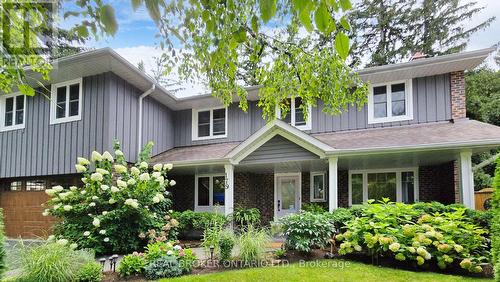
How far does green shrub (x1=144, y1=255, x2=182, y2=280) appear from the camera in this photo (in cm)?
660

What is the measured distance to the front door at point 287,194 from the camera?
1331 cm

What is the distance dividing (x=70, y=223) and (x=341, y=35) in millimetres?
9794

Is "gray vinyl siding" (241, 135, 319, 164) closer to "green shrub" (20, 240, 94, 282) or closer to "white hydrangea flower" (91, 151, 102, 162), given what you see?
"white hydrangea flower" (91, 151, 102, 162)

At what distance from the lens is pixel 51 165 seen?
1236 centimetres

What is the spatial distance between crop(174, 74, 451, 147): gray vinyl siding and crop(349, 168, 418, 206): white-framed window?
64.3 inches

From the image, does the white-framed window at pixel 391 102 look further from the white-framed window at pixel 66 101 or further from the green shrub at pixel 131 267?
the white-framed window at pixel 66 101

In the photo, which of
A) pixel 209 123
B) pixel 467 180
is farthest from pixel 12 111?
pixel 467 180

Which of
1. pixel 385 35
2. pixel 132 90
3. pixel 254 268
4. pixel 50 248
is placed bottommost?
pixel 254 268

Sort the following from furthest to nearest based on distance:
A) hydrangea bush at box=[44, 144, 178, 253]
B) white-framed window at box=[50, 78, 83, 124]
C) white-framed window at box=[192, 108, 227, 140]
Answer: white-framed window at box=[192, 108, 227, 140] < white-framed window at box=[50, 78, 83, 124] < hydrangea bush at box=[44, 144, 178, 253]

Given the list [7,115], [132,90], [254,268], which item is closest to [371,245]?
[254,268]

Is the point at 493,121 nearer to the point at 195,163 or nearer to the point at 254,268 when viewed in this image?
the point at 195,163

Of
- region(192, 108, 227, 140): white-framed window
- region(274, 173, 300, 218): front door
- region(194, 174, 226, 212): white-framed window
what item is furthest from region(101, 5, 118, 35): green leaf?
region(192, 108, 227, 140): white-framed window

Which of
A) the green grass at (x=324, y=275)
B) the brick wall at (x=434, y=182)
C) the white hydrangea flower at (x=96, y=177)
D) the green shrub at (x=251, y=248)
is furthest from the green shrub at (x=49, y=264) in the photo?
the brick wall at (x=434, y=182)

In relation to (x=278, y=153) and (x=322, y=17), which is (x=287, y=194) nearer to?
(x=278, y=153)
